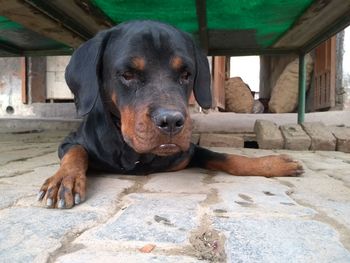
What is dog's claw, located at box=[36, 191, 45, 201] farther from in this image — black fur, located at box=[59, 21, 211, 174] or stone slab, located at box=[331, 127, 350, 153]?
stone slab, located at box=[331, 127, 350, 153]

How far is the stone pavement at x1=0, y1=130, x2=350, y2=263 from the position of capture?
3.57 feet

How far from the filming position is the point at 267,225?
4.35 ft

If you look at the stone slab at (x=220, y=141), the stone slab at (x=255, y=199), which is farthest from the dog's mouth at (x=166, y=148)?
the stone slab at (x=220, y=141)

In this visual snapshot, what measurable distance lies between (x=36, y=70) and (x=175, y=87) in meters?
7.98

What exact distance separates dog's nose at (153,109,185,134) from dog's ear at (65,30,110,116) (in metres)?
0.53

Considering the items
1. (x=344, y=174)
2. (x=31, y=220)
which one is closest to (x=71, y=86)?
(x=31, y=220)

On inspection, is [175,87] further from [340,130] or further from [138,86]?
[340,130]

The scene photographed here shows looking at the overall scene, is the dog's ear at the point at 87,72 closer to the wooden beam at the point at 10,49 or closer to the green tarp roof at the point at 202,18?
the green tarp roof at the point at 202,18

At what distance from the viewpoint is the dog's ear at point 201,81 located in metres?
2.44

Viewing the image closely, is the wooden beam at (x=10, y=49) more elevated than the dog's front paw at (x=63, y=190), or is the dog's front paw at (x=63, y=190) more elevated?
the wooden beam at (x=10, y=49)

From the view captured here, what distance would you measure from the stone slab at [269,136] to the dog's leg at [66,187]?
103 inches

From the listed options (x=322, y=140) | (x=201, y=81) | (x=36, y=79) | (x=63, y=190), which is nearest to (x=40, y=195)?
(x=63, y=190)

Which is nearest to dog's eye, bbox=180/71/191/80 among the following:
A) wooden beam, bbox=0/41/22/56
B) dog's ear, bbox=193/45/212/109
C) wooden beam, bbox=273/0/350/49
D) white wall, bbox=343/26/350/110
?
dog's ear, bbox=193/45/212/109

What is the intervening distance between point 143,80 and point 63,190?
0.72 m
